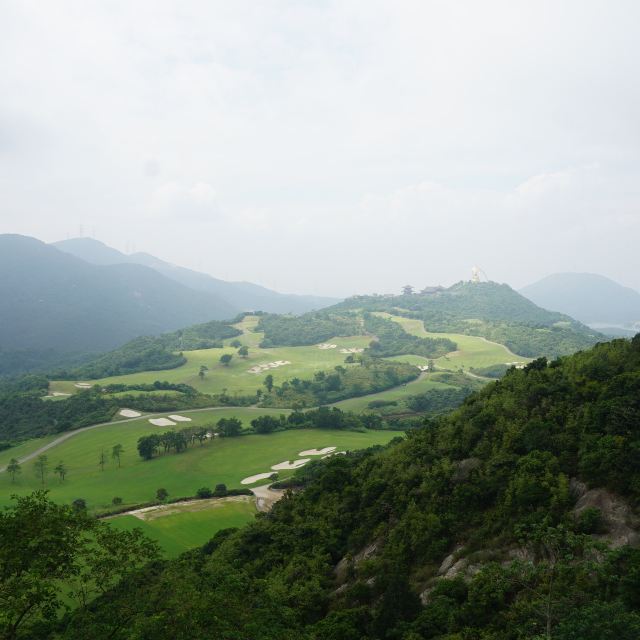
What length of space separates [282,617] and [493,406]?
23.9 m

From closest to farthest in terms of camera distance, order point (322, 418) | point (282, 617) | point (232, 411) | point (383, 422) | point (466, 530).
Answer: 1. point (282, 617)
2. point (466, 530)
3. point (322, 418)
4. point (383, 422)
5. point (232, 411)

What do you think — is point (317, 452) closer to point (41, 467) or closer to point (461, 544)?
point (41, 467)

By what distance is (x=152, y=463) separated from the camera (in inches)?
3767

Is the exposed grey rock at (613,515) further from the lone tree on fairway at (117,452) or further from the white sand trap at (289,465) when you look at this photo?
the lone tree on fairway at (117,452)

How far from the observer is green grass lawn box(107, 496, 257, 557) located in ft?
189

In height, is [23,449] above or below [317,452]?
below

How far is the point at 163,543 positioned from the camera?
185ft

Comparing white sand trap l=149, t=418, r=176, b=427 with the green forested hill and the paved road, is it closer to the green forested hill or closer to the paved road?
the paved road

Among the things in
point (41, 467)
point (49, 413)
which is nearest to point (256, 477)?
point (41, 467)

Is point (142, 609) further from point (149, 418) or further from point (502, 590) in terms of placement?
point (149, 418)

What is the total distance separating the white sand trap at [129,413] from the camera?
438 feet

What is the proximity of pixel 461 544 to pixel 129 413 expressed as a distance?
124277 millimetres

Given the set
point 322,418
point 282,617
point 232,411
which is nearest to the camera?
point 282,617

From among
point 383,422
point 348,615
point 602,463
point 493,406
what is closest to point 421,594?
point 348,615
